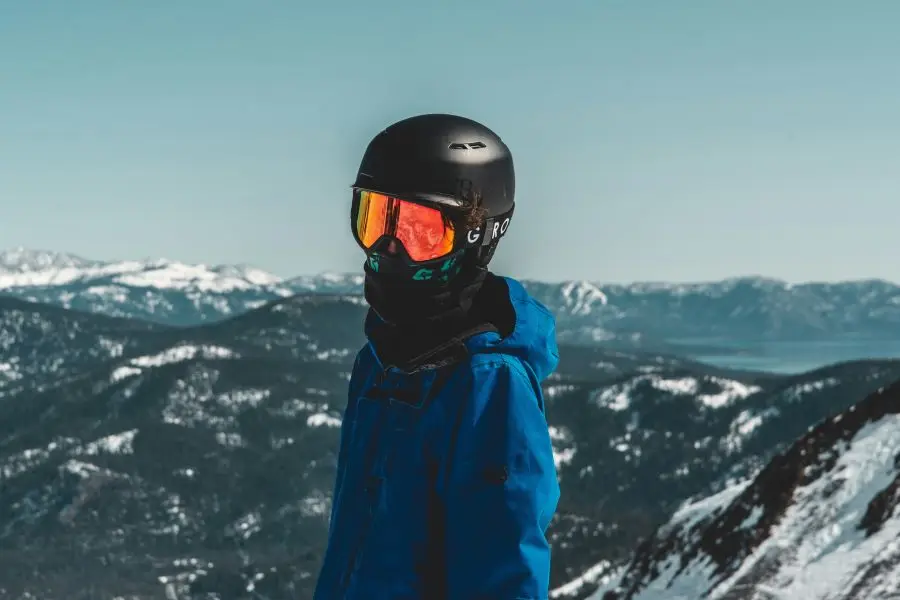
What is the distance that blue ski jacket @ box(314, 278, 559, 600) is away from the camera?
13.7 ft

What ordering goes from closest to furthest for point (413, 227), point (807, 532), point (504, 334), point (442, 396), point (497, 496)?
1. point (497, 496)
2. point (442, 396)
3. point (504, 334)
4. point (413, 227)
5. point (807, 532)

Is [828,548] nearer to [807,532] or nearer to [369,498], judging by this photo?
[807,532]

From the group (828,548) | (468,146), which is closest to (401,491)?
(468,146)

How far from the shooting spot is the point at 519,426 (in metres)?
4.24

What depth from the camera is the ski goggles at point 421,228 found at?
4.82 meters

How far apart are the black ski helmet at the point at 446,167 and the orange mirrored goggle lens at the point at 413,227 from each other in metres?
0.08

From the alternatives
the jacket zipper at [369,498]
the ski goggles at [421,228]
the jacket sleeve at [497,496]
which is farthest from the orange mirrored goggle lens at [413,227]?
the jacket sleeve at [497,496]

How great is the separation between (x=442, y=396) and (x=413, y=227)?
38.4 inches

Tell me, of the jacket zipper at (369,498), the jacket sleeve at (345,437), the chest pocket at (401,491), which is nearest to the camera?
the chest pocket at (401,491)

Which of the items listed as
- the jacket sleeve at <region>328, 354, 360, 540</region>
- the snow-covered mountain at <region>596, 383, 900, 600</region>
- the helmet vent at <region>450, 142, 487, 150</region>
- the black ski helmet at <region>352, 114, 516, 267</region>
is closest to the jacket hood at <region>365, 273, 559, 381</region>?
the black ski helmet at <region>352, 114, 516, 267</region>

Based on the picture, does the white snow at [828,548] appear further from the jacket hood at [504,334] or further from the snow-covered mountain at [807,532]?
the jacket hood at [504,334]

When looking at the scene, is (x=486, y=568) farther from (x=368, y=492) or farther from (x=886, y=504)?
(x=886, y=504)

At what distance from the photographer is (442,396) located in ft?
14.4

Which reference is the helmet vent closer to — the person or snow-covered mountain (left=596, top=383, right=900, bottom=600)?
the person
